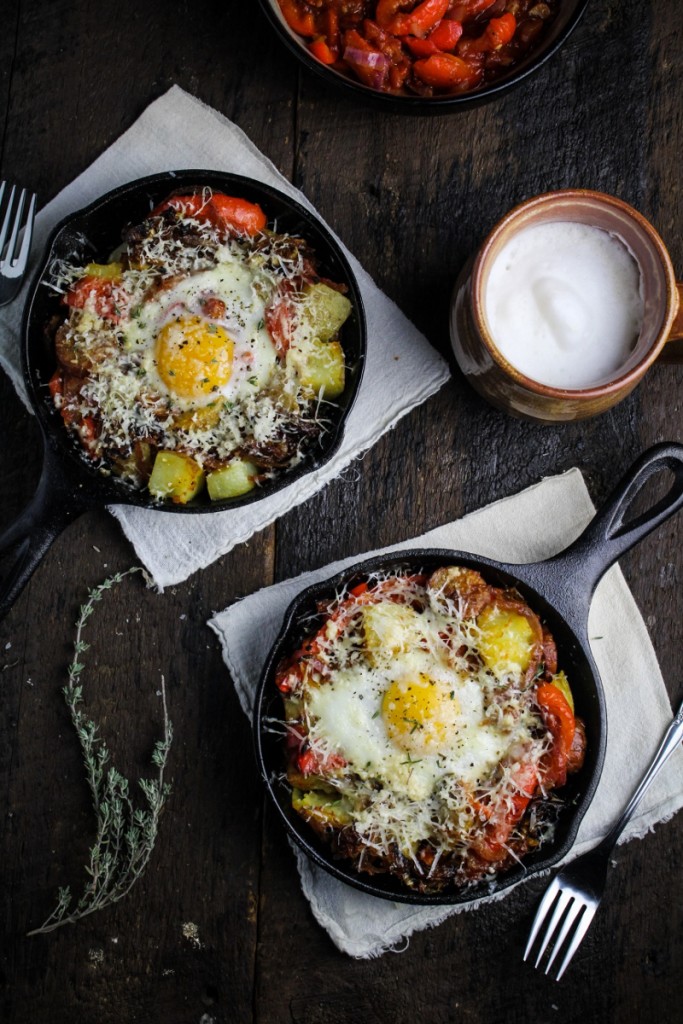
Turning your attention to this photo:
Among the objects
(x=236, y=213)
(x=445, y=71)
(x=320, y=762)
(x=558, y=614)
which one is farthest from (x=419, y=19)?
(x=320, y=762)

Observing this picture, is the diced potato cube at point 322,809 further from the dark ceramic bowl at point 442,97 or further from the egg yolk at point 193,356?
the dark ceramic bowl at point 442,97

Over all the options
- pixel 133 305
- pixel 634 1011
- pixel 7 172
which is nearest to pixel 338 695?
pixel 133 305

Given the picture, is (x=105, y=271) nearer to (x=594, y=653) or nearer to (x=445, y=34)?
(x=445, y=34)

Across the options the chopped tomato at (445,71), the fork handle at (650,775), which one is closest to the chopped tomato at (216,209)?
the chopped tomato at (445,71)

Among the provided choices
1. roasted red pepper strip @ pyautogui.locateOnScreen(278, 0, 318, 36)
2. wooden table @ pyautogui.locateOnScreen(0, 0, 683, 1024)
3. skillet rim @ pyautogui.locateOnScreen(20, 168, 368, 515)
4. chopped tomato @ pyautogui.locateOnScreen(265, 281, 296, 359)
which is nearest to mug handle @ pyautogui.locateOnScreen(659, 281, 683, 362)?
wooden table @ pyautogui.locateOnScreen(0, 0, 683, 1024)

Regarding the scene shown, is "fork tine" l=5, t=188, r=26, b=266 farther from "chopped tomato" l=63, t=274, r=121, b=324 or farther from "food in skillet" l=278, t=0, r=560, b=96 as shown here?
"food in skillet" l=278, t=0, r=560, b=96

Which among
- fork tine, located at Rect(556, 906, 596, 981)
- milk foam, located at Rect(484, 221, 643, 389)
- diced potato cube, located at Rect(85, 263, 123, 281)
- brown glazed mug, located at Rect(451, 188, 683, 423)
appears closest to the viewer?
brown glazed mug, located at Rect(451, 188, 683, 423)

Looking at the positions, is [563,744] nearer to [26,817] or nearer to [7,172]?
[26,817]
